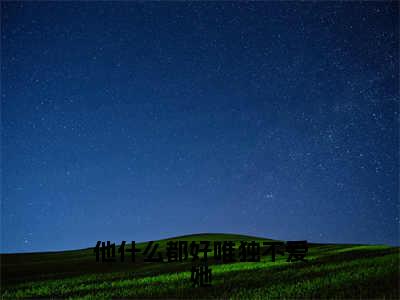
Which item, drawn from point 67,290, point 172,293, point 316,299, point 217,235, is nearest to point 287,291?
point 316,299

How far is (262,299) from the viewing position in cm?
1695

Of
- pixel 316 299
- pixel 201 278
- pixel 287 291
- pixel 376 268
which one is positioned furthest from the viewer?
pixel 376 268

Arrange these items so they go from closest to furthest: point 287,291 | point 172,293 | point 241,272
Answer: point 287,291, point 172,293, point 241,272

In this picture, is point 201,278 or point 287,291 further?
point 201,278

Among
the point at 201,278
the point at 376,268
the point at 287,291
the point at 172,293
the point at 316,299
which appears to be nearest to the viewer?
the point at 316,299

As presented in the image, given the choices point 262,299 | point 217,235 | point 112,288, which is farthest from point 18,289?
point 217,235

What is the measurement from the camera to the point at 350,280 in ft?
66.6

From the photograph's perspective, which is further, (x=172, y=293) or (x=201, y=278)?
(x=201, y=278)

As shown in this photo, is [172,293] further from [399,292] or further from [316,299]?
[399,292]

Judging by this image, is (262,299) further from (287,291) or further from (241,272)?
(241,272)

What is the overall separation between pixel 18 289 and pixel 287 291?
54.5 feet

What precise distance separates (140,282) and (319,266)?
10618 millimetres

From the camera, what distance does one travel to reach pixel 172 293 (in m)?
19.8

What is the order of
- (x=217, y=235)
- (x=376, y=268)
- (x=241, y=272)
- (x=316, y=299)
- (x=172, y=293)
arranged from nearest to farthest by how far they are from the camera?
1. (x=316, y=299)
2. (x=172, y=293)
3. (x=376, y=268)
4. (x=241, y=272)
5. (x=217, y=235)
